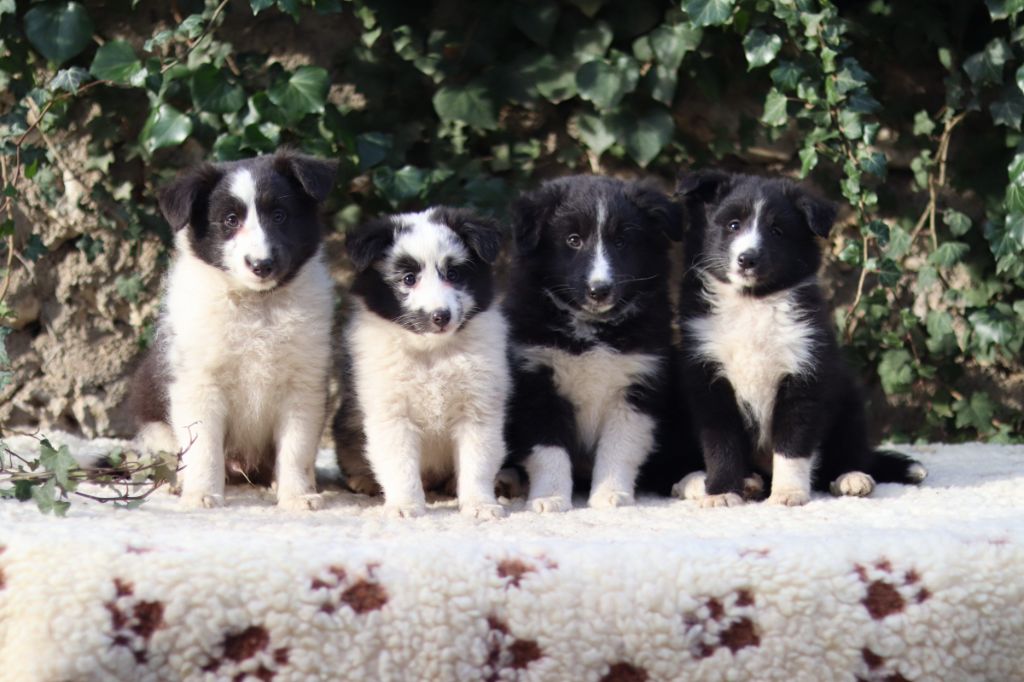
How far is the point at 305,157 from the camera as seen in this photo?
412 cm

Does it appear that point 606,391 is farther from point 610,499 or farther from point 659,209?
point 659,209

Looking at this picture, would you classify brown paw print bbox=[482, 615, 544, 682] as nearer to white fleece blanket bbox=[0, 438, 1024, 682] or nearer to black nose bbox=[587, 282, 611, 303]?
white fleece blanket bbox=[0, 438, 1024, 682]

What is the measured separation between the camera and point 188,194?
3.92 meters

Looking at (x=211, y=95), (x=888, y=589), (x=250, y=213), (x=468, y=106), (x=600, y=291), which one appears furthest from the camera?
(x=468, y=106)

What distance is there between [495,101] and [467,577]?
3.31m

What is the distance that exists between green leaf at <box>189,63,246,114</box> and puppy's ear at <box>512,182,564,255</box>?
161cm

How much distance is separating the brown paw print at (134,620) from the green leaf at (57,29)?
350cm

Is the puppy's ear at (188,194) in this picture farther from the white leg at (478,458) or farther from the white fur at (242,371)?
the white leg at (478,458)

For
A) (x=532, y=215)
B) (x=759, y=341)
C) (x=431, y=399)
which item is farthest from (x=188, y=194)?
(x=759, y=341)

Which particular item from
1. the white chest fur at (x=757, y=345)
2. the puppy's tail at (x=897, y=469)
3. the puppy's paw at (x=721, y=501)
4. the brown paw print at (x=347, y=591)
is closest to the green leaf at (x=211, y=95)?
the white chest fur at (x=757, y=345)

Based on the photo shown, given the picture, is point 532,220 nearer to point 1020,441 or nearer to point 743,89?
point 743,89

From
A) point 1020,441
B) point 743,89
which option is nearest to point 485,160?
point 743,89

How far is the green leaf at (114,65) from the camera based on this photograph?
207 inches

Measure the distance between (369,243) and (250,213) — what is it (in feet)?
1.24
